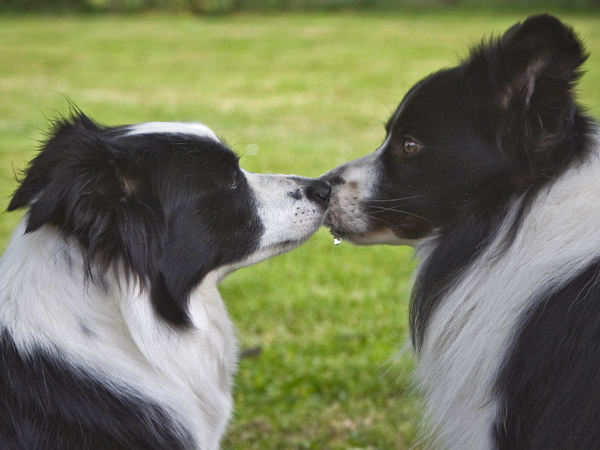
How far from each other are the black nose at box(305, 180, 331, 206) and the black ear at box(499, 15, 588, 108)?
94 centimetres

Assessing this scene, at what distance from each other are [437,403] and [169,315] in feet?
3.98

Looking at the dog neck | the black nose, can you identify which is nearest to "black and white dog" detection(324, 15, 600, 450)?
the black nose

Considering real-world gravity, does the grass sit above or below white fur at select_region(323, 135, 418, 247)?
below

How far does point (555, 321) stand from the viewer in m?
2.46

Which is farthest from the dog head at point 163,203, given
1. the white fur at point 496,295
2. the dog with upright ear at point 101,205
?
the white fur at point 496,295

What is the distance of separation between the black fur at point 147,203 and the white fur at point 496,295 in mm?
Answer: 962

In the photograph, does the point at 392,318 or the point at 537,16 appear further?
the point at 392,318

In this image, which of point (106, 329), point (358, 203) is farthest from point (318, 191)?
point (106, 329)

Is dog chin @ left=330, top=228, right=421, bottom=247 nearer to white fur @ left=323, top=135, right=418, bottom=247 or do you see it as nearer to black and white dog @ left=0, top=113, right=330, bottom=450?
white fur @ left=323, top=135, right=418, bottom=247

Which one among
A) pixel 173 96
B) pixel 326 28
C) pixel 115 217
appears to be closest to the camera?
pixel 115 217

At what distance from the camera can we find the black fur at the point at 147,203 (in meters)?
Answer: 2.30

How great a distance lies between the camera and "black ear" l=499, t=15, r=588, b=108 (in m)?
2.50

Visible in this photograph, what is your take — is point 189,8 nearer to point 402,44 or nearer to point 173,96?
point 402,44

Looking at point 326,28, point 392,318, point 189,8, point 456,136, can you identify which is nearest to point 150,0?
point 189,8
